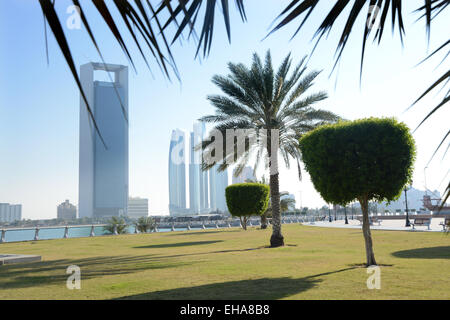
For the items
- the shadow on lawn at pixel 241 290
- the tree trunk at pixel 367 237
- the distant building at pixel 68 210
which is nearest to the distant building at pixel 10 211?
the distant building at pixel 68 210

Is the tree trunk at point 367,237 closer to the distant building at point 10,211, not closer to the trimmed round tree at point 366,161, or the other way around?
the trimmed round tree at point 366,161

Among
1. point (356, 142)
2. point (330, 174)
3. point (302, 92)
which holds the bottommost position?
point (330, 174)

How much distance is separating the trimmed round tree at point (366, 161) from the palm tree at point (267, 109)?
8.46 metres

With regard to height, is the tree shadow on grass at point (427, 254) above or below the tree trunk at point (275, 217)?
below

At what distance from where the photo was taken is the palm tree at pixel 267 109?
20.8m

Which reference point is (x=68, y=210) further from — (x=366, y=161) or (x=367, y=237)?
(x=366, y=161)

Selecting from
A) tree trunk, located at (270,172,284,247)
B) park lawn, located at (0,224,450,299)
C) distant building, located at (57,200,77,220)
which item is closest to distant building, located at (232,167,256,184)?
tree trunk, located at (270,172,284,247)

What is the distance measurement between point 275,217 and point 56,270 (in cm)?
1206

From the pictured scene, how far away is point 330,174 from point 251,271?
4176 millimetres

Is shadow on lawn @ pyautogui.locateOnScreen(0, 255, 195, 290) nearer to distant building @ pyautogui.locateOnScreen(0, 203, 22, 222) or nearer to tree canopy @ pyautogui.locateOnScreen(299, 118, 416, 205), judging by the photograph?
tree canopy @ pyautogui.locateOnScreen(299, 118, 416, 205)

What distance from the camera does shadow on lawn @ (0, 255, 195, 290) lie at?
9.76 m
